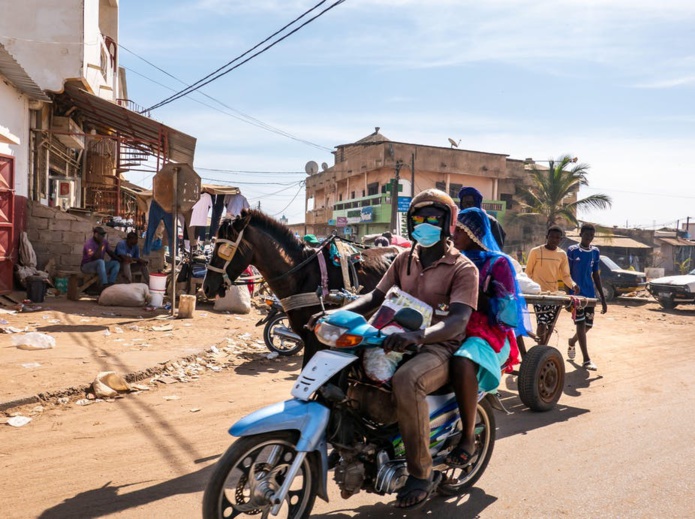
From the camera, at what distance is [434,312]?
11.5 feet

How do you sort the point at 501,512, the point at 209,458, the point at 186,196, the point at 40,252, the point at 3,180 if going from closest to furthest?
1. the point at 501,512
2. the point at 209,458
3. the point at 186,196
4. the point at 3,180
5. the point at 40,252

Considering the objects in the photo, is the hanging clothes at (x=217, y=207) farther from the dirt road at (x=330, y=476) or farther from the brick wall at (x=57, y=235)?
the dirt road at (x=330, y=476)

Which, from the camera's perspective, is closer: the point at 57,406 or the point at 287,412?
the point at 287,412

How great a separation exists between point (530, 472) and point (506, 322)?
133cm

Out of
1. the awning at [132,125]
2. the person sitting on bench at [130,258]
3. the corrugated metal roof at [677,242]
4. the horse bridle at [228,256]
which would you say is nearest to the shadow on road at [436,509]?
the horse bridle at [228,256]

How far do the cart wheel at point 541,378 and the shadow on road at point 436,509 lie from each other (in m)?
2.21

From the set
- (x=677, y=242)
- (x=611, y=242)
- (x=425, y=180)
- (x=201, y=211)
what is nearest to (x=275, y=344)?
(x=201, y=211)

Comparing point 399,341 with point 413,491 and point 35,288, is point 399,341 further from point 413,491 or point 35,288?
point 35,288

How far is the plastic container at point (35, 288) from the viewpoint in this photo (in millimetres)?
11320

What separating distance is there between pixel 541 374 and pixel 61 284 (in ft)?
37.2

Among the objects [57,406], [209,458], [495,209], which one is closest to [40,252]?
[57,406]

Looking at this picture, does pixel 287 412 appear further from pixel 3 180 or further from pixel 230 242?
pixel 3 180

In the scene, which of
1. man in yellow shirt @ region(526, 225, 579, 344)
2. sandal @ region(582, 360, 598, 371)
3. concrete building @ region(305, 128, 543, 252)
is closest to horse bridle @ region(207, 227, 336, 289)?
man in yellow shirt @ region(526, 225, 579, 344)

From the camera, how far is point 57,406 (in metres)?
5.62
